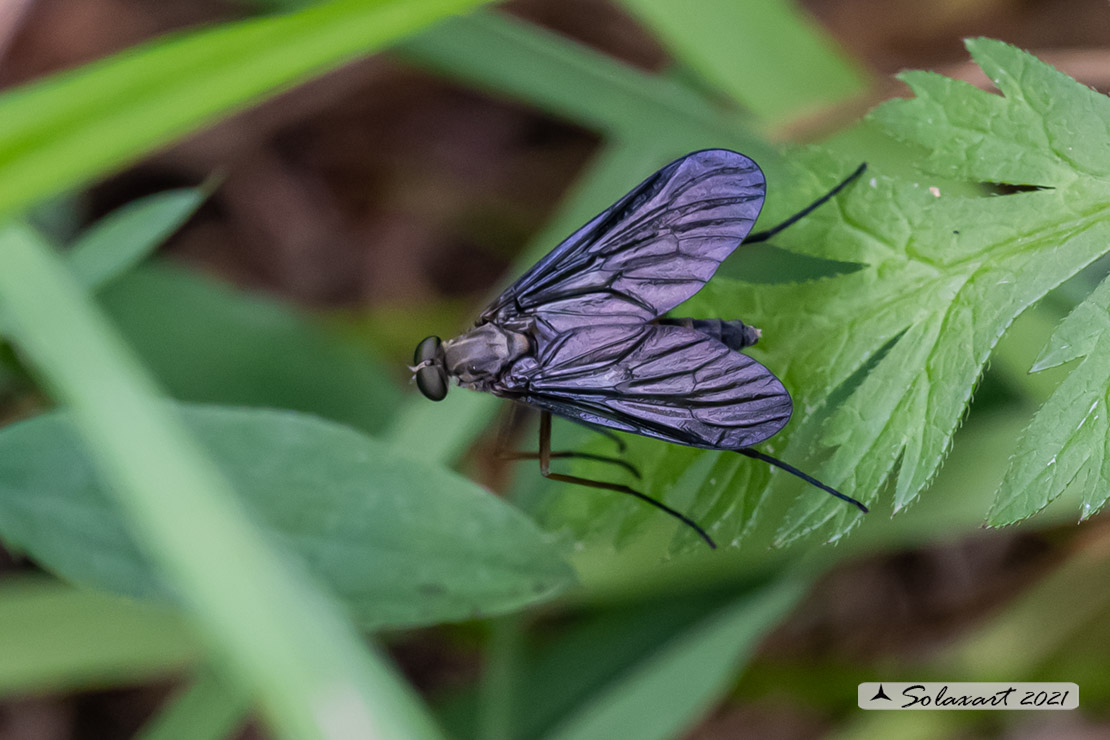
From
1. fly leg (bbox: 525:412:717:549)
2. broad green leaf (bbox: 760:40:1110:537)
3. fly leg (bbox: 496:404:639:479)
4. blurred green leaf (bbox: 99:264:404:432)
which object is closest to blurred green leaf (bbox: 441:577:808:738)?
fly leg (bbox: 525:412:717:549)

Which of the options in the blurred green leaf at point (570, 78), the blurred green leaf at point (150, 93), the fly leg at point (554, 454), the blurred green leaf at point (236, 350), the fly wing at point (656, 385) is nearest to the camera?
the blurred green leaf at point (150, 93)

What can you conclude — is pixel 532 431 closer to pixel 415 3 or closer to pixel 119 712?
pixel 415 3

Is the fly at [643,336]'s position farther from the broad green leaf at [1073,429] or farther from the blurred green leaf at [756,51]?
the blurred green leaf at [756,51]

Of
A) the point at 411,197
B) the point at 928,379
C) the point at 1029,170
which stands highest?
the point at 411,197

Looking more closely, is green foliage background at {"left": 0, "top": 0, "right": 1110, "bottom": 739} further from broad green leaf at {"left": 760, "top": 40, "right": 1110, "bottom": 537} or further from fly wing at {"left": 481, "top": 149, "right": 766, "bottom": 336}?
fly wing at {"left": 481, "top": 149, "right": 766, "bottom": 336}

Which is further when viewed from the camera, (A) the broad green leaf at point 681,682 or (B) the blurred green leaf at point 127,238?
(A) the broad green leaf at point 681,682

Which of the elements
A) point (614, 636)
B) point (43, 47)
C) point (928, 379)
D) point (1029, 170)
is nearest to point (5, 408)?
point (43, 47)

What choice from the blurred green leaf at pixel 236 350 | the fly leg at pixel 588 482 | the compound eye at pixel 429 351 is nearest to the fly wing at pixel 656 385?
the fly leg at pixel 588 482
